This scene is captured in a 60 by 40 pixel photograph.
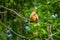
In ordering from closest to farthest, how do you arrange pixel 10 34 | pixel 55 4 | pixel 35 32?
pixel 35 32 < pixel 55 4 < pixel 10 34

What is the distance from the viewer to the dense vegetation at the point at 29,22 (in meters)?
2.15

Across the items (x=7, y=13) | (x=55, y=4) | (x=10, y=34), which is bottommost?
(x=10, y=34)

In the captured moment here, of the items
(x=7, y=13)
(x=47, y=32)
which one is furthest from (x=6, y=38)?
(x=47, y=32)

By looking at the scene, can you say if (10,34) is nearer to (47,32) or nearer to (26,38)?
(26,38)

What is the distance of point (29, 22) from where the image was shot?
2.10 meters

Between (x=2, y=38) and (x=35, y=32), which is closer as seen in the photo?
(x=35, y=32)

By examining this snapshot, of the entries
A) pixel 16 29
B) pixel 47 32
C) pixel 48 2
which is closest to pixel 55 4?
pixel 48 2

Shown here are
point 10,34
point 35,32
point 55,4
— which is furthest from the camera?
point 10,34

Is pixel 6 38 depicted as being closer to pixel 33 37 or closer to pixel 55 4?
pixel 33 37

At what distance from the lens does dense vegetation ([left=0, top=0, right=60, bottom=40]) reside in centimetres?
215

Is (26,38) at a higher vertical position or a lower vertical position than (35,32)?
lower

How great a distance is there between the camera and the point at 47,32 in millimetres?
2219

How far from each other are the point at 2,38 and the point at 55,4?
610 millimetres

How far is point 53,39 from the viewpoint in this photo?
2.19m
